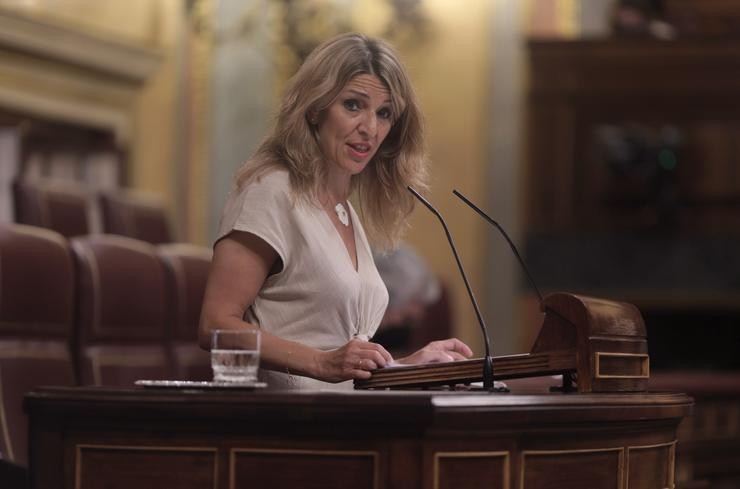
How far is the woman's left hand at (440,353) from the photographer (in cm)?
236

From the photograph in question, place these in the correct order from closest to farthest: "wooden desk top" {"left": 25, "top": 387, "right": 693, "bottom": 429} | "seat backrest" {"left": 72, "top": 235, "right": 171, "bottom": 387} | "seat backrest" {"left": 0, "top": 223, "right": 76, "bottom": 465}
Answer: "wooden desk top" {"left": 25, "top": 387, "right": 693, "bottom": 429}
"seat backrest" {"left": 0, "top": 223, "right": 76, "bottom": 465}
"seat backrest" {"left": 72, "top": 235, "right": 171, "bottom": 387}

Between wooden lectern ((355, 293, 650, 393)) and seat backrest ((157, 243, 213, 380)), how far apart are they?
2.01 meters

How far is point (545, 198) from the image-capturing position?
24.8 ft

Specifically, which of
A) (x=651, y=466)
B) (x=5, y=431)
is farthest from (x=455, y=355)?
(x=5, y=431)

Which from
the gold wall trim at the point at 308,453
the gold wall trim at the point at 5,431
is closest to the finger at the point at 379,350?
the gold wall trim at the point at 308,453

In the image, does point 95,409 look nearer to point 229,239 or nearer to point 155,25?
point 229,239

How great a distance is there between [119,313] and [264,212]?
1.59 meters

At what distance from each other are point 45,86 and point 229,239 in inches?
175

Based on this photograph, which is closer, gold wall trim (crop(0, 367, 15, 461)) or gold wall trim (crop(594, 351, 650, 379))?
gold wall trim (crop(594, 351, 650, 379))

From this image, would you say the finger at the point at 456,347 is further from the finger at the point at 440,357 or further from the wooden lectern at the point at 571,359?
the wooden lectern at the point at 571,359

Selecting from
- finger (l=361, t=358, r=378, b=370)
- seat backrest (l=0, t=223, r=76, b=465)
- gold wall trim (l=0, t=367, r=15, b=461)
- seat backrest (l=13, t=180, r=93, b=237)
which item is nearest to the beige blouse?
finger (l=361, t=358, r=378, b=370)

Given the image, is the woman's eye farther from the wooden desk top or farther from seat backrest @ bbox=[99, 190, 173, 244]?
seat backrest @ bbox=[99, 190, 173, 244]

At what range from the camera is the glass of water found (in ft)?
6.84

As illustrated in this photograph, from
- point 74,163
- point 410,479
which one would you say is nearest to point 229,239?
point 410,479
